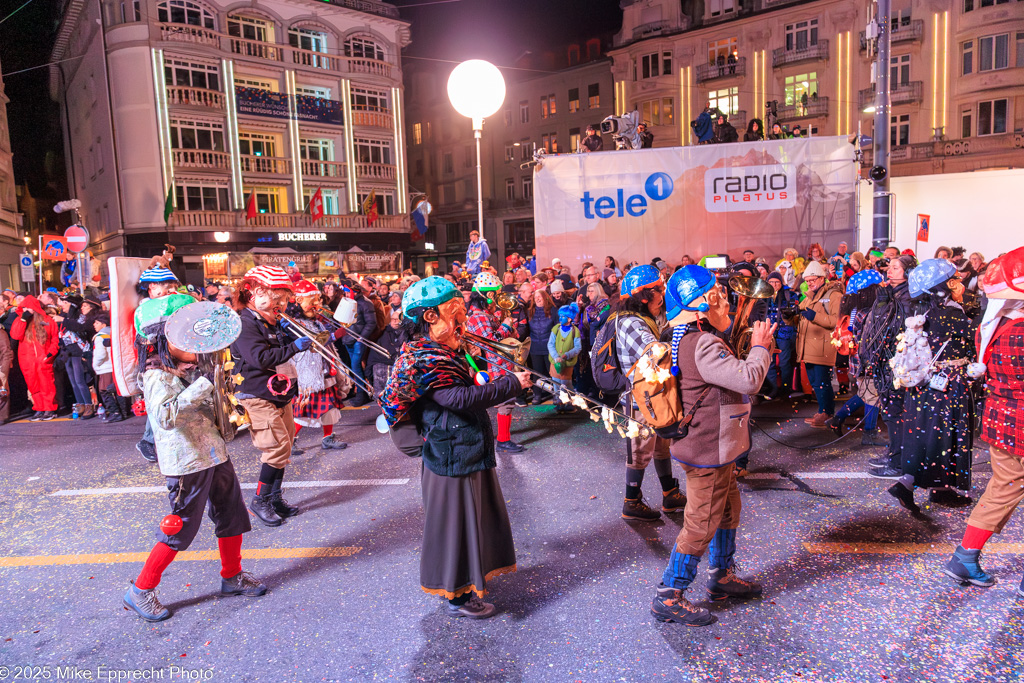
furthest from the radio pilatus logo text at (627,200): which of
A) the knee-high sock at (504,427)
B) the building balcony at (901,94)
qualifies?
the building balcony at (901,94)

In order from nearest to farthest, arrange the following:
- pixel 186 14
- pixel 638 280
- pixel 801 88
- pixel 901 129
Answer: pixel 638 280, pixel 186 14, pixel 901 129, pixel 801 88

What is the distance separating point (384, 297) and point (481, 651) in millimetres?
9317

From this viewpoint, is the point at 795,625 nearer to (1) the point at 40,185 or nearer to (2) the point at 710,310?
(2) the point at 710,310

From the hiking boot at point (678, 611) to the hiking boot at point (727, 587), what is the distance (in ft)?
0.61

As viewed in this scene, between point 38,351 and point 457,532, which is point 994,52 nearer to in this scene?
point 457,532

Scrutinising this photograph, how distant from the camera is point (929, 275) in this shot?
455 centimetres

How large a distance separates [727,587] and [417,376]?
2.20m

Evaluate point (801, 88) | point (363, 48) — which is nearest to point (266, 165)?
point (363, 48)

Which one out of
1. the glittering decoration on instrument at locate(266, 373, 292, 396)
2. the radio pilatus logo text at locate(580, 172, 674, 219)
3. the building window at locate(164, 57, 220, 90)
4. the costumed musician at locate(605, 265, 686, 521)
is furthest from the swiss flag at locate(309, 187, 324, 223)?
the costumed musician at locate(605, 265, 686, 521)

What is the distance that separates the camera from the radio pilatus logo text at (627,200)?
47.1 feet

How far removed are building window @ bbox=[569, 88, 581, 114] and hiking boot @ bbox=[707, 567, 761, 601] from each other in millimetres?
43926

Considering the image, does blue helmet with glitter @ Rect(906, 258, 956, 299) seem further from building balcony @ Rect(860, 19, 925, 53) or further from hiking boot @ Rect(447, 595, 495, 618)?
building balcony @ Rect(860, 19, 925, 53)

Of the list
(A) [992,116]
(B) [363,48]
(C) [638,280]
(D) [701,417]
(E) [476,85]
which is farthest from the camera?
(B) [363,48]

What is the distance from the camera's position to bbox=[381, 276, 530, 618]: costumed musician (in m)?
3.21
